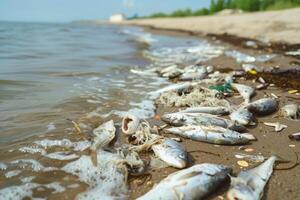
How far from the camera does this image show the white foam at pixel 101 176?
11.6 ft

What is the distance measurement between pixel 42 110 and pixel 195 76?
4.05 meters

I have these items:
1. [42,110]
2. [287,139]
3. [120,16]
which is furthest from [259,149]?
[120,16]

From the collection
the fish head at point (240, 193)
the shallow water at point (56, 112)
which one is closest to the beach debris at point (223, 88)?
the shallow water at point (56, 112)

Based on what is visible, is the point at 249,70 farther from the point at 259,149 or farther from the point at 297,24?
the point at 297,24

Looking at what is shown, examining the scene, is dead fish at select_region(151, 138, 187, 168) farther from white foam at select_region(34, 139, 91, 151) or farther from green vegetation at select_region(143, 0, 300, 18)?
green vegetation at select_region(143, 0, 300, 18)

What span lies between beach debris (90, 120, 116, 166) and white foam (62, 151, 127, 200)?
11cm

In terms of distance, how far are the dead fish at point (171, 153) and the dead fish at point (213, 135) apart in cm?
57

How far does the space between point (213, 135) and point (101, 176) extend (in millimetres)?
1674

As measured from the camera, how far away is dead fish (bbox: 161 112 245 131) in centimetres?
512

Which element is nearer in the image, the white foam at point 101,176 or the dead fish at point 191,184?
the dead fish at point 191,184

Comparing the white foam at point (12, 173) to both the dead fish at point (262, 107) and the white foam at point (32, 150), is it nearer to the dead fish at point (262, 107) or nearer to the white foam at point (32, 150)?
the white foam at point (32, 150)

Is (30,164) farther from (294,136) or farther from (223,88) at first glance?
(223,88)

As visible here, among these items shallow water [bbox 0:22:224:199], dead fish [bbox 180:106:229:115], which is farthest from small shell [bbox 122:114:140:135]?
dead fish [bbox 180:106:229:115]

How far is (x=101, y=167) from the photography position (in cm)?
400
